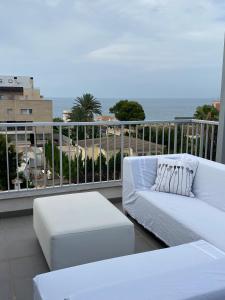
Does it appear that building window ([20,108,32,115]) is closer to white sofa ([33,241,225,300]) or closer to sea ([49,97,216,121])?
sea ([49,97,216,121])

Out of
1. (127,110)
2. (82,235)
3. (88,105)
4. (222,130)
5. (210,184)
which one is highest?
(88,105)

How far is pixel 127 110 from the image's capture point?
701 centimetres

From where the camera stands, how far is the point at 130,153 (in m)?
4.36

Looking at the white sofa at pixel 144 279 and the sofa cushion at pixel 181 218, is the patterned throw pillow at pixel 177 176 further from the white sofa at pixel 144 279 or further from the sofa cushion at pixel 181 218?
the white sofa at pixel 144 279

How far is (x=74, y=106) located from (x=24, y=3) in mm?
9706

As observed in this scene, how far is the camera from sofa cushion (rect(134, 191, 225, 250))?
84.7 inches

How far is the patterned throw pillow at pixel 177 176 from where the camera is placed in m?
2.96

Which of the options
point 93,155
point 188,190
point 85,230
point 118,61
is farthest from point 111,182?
point 118,61

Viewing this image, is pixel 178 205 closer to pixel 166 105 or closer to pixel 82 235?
pixel 82 235

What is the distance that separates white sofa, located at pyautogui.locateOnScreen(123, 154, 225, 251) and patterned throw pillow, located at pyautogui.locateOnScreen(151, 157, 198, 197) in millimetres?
71

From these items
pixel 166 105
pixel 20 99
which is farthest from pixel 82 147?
pixel 20 99

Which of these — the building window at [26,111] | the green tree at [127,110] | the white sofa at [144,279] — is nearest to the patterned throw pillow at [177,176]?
the white sofa at [144,279]

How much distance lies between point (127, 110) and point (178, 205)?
460 cm

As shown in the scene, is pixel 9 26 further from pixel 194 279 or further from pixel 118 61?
pixel 194 279
